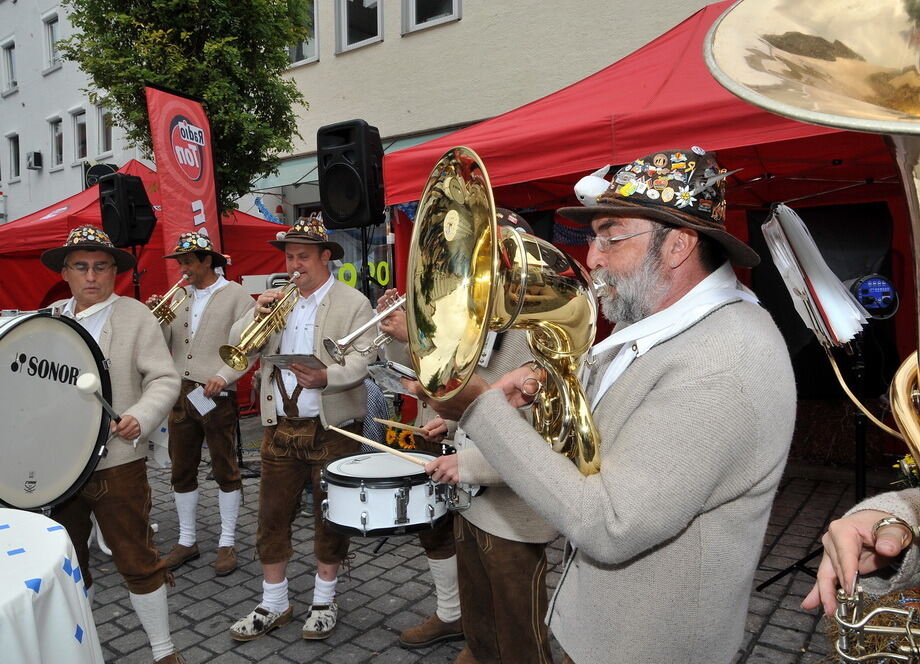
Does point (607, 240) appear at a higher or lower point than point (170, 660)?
higher

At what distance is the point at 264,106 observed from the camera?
962 cm

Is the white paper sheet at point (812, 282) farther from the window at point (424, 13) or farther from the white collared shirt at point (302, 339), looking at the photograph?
the window at point (424, 13)

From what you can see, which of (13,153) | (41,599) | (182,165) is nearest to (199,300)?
(182,165)

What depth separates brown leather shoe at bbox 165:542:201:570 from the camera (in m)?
4.50

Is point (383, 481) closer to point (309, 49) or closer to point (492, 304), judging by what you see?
point (492, 304)

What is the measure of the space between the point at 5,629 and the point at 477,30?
10.4m

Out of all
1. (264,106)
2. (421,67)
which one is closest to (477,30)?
(421,67)

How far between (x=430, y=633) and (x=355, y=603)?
69cm

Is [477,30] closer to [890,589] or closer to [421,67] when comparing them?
[421,67]

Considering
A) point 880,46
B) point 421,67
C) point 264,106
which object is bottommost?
point 880,46

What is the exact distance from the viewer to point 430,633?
3.40 metres

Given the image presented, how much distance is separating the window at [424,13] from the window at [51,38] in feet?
51.2

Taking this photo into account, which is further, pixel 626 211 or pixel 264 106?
pixel 264 106

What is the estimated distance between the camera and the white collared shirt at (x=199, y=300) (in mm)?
4930
